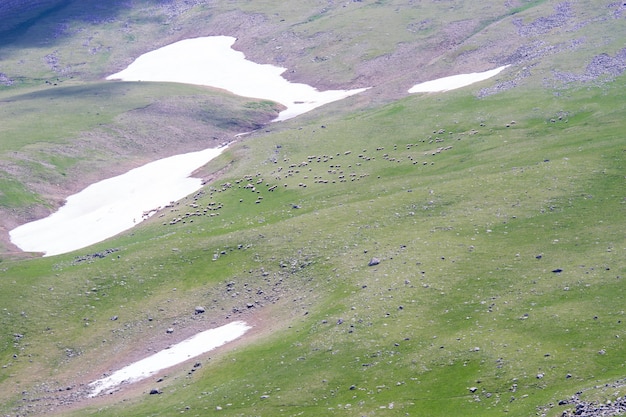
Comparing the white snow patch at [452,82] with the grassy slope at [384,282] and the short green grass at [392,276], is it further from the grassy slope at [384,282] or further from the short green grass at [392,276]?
the grassy slope at [384,282]

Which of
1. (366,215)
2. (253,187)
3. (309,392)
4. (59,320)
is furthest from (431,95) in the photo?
(309,392)

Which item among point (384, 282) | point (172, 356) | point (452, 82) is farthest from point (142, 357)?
point (452, 82)

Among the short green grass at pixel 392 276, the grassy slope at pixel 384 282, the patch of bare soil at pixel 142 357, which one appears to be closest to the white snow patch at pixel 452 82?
the short green grass at pixel 392 276

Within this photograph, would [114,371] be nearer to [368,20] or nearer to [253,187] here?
[253,187]

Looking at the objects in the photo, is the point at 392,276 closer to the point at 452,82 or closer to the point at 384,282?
the point at 384,282

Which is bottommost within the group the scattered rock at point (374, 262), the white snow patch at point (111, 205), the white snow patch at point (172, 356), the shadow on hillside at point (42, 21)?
the white snow patch at point (111, 205)

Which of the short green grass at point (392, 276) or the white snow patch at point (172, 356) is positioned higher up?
the short green grass at point (392, 276)

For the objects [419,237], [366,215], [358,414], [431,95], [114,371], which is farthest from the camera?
[431,95]
